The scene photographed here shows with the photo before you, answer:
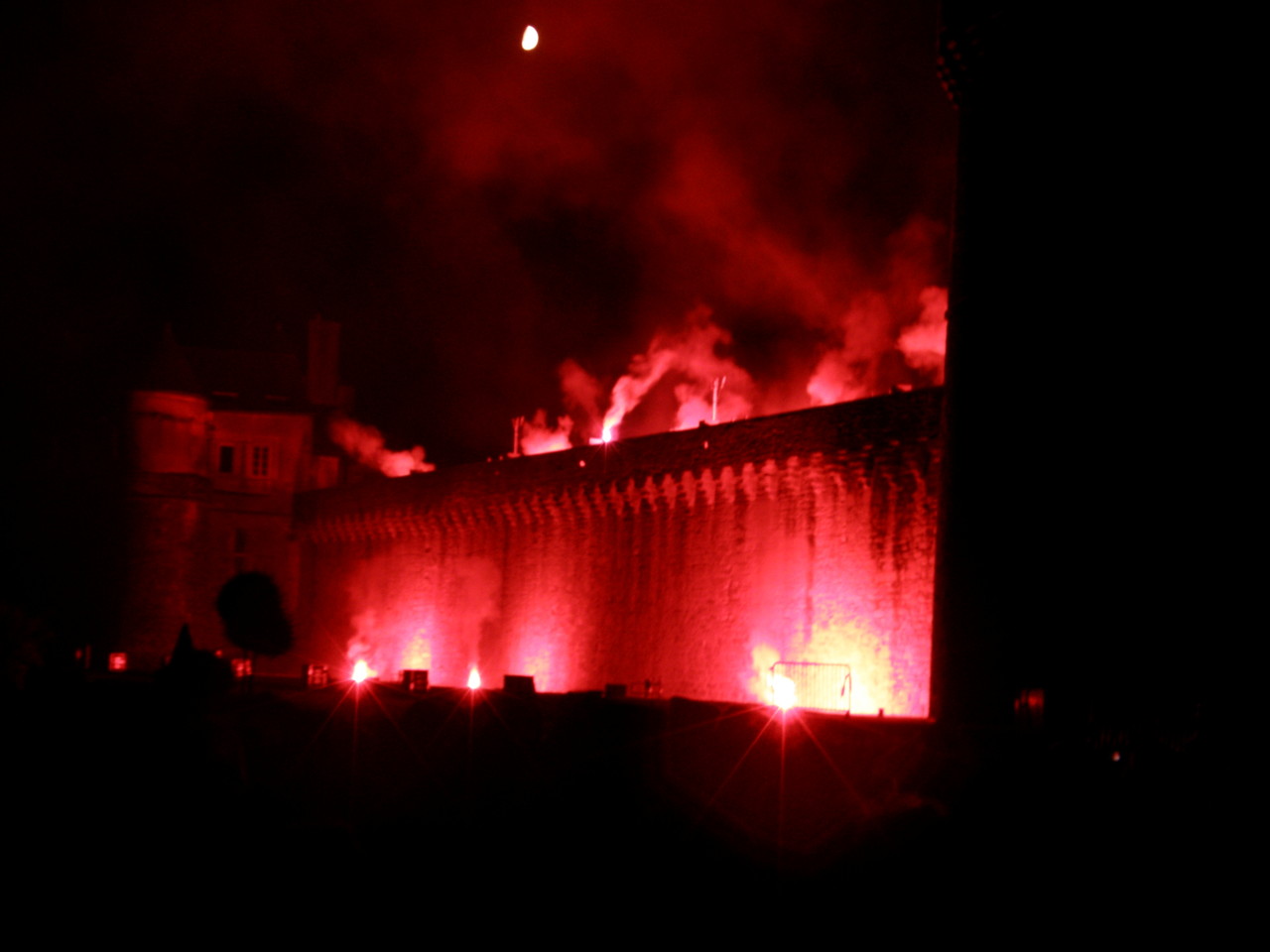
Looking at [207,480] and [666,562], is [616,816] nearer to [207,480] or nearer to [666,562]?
[666,562]

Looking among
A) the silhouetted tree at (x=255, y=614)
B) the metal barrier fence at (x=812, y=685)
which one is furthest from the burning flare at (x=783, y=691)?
the silhouetted tree at (x=255, y=614)

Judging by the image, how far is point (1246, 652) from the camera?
11.4 metres

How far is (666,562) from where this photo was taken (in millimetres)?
22531

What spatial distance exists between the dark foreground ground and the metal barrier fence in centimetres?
477

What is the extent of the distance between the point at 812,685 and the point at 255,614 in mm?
17097

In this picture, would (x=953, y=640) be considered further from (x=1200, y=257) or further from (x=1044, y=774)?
(x=1200, y=257)

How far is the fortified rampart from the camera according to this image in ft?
60.0

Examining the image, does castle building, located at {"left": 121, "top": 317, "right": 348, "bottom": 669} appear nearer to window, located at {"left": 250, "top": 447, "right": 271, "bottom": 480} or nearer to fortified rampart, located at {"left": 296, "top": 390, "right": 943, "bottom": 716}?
window, located at {"left": 250, "top": 447, "right": 271, "bottom": 480}

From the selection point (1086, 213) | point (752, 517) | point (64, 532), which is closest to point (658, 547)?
point (752, 517)

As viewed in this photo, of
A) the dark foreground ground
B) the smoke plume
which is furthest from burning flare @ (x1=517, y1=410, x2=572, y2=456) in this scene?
the dark foreground ground

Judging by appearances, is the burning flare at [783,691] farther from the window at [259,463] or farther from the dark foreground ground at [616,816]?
the window at [259,463]

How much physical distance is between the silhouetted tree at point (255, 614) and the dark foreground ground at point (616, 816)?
712 inches

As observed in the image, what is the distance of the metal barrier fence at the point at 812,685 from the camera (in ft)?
60.5

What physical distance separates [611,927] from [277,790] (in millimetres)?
6496
